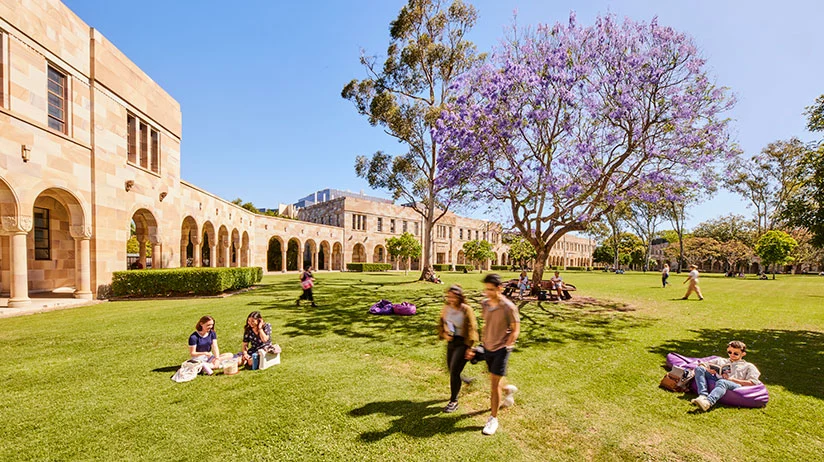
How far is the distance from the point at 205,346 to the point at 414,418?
13.1ft

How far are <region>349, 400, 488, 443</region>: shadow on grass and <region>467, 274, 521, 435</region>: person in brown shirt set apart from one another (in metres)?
0.42

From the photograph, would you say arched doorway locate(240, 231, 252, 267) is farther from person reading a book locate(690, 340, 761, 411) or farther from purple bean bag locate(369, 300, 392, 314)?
person reading a book locate(690, 340, 761, 411)

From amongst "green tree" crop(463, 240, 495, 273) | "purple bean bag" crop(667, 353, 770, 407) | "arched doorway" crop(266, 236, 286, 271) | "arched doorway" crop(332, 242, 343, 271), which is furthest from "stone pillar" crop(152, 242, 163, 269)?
"green tree" crop(463, 240, 495, 273)

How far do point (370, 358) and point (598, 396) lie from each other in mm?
4021

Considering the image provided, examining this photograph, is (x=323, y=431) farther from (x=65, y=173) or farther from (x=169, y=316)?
(x=65, y=173)

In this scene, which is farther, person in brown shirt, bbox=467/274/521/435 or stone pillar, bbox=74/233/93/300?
stone pillar, bbox=74/233/93/300

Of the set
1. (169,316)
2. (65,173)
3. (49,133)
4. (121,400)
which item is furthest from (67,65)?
(121,400)

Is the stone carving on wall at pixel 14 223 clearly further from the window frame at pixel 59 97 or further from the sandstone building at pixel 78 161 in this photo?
the window frame at pixel 59 97

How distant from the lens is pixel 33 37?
35.4 ft

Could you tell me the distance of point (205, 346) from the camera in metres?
5.93

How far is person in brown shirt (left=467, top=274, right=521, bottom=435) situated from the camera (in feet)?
13.4

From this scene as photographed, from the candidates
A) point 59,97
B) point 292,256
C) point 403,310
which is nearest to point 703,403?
point 403,310

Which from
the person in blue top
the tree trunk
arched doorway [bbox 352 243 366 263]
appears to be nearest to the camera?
the person in blue top

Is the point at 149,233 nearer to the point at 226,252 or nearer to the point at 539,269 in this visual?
the point at 226,252
